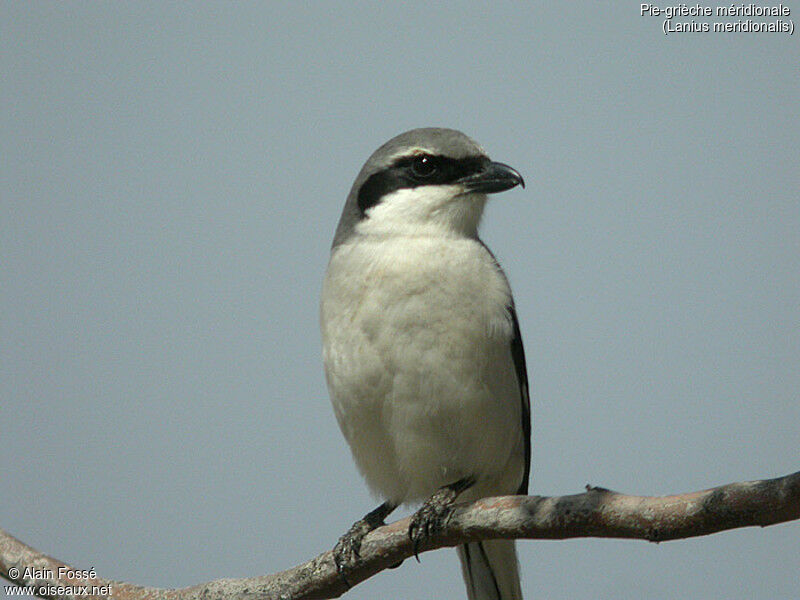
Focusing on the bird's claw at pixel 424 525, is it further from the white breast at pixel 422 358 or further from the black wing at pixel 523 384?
the black wing at pixel 523 384

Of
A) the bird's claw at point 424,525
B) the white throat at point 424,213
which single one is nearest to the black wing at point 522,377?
the white throat at point 424,213

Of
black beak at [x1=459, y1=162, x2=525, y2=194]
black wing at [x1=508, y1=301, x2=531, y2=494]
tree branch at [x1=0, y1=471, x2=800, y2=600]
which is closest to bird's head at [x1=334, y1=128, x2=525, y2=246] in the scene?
black beak at [x1=459, y1=162, x2=525, y2=194]

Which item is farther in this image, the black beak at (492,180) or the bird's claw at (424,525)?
the black beak at (492,180)

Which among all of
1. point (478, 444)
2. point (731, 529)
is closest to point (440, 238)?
point (478, 444)

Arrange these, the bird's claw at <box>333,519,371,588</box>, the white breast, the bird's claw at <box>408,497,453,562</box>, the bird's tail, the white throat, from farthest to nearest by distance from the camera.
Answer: the bird's tail
the white throat
the white breast
the bird's claw at <box>333,519,371,588</box>
the bird's claw at <box>408,497,453,562</box>

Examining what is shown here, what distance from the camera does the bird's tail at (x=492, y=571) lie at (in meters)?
4.26

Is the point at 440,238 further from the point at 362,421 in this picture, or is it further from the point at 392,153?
the point at 362,421

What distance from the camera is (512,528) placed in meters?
3.13

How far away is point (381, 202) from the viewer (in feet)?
13.8

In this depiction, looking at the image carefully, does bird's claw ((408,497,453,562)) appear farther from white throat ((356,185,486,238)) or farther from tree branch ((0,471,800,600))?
white throat ((356,185,486,238))

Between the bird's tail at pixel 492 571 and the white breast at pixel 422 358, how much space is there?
1.21ft

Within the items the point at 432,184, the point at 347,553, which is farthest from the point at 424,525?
the point at 432,184

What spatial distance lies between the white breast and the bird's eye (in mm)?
321

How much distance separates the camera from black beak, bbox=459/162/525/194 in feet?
13.6
